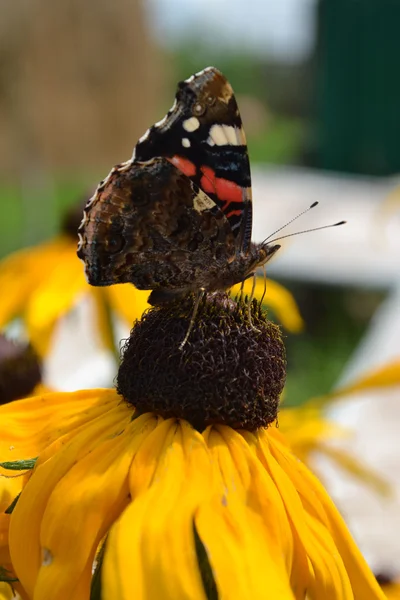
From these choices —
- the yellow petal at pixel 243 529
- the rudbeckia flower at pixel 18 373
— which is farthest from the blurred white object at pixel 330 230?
the yellow petal at pixel 243 529

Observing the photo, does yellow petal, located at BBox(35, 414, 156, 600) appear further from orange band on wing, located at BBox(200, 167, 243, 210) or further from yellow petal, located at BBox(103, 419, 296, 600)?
orange band on wing, located at BBox(200, 167, 243, 210)

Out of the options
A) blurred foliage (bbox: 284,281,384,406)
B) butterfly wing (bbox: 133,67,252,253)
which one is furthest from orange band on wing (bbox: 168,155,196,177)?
blurred foliage (bbox: 284,281,384,406)

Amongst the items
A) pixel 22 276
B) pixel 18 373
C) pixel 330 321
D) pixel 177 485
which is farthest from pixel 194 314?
pixel 330 321

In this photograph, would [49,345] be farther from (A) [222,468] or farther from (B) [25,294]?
(A) [222,468]

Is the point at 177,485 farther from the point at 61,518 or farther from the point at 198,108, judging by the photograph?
the point at 198,108

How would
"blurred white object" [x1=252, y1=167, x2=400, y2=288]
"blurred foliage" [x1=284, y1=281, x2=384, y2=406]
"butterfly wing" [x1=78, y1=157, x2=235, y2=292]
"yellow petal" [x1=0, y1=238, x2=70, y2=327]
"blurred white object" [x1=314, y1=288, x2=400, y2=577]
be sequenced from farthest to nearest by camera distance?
"blurred white object" [x1=252, y1=167, x2=400, y2=288], "blurred foliage" [x1=284, y1=281, x2=384, y2=406], "blurred white object" [x1=314, y1=288, x2=400, y2=577], "yellow petal" [x1=0, y1=238, x2=70, y2=327], "butterfly wing" [x1=78, y1=157, x2=235, y2=292]

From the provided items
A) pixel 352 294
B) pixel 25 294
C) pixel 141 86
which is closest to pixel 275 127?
pixel 141 86
